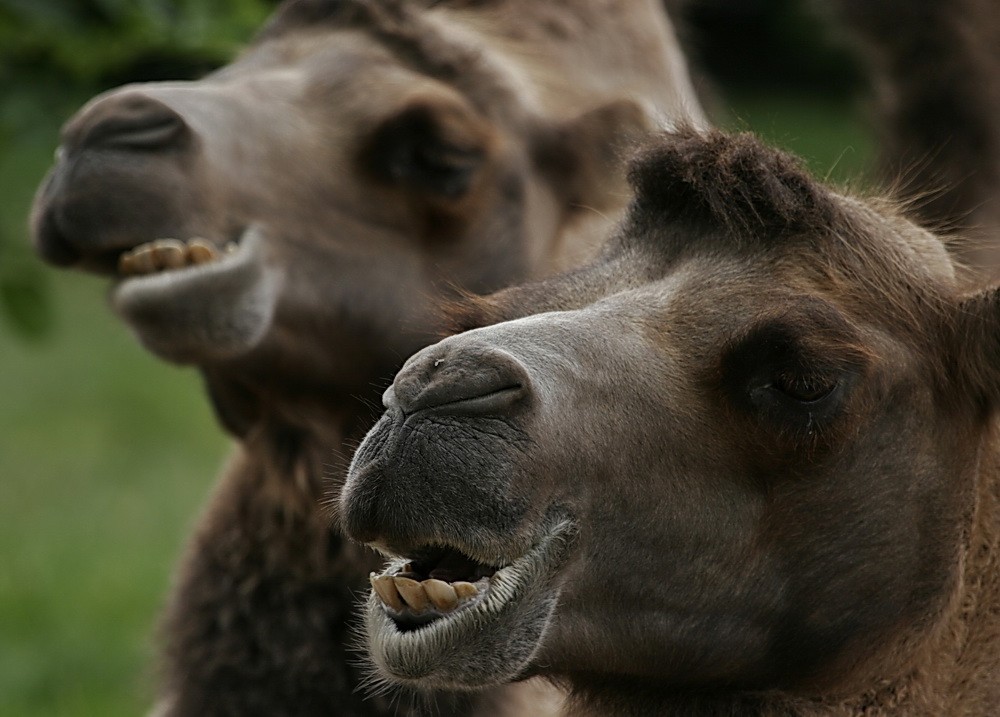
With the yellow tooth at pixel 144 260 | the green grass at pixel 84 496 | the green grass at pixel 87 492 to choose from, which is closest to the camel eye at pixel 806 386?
the green grass at pixel 87 492

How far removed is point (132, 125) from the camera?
4.25 m

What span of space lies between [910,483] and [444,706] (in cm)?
179

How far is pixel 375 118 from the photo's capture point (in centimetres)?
473

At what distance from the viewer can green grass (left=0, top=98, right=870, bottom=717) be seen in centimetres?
659

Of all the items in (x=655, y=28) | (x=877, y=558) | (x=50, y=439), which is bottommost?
(x=50, y=439)

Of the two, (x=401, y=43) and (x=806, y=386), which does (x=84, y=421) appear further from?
(x=806, y=386)

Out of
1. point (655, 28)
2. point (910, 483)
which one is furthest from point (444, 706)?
point (655, 28)

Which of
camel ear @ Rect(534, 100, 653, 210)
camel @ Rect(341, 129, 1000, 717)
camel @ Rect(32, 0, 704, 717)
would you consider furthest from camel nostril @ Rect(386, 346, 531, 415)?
camel ear @ Rect(534, 100, 653, 210)

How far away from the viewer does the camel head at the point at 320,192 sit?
4.24 m

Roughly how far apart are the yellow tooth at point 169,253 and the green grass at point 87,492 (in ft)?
1.37

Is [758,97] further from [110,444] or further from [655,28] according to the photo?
[655,28]

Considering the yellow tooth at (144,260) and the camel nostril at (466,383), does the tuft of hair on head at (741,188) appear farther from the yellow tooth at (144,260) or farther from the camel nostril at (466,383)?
the yellow tooth at (144,260)

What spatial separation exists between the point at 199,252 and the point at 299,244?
1.23ft

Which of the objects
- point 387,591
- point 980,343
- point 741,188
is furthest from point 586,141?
point 387,591
